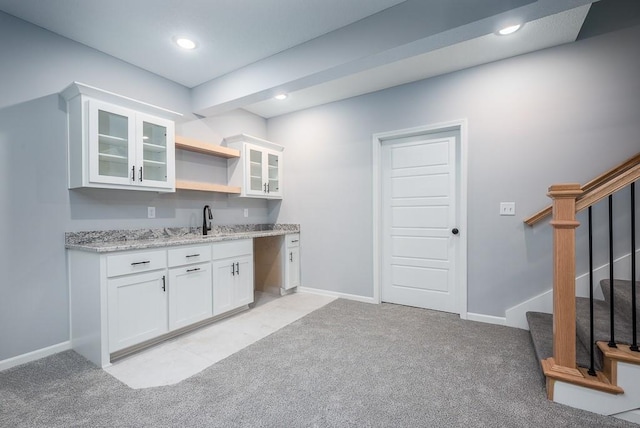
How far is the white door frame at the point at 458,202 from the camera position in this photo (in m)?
2.97

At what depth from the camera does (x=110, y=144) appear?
2.42m

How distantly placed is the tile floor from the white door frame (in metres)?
0.94

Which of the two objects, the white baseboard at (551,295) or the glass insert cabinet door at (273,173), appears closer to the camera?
the white baseboard at (551,295)

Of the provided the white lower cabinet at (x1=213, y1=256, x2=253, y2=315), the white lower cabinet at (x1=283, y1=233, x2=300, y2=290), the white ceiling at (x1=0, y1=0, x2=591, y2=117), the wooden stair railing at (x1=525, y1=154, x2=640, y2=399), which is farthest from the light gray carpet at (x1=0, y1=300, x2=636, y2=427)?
the white ceiling at (x1=0, y1=0, x2=591, y2=117)

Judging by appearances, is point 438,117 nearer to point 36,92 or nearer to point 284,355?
point 284,355

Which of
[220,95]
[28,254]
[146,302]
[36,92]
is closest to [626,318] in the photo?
[146,302]

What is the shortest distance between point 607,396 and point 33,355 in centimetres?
373

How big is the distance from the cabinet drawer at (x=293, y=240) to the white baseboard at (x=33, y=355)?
2.33 meters

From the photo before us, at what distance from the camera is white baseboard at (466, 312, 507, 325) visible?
111 inches

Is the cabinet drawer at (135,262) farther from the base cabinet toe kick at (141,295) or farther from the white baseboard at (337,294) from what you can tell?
the white baseboard at (337,294)

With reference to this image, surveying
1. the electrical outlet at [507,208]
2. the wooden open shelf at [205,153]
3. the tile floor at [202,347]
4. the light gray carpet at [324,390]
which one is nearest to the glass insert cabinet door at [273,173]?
the wooden open shelf at [205,153]

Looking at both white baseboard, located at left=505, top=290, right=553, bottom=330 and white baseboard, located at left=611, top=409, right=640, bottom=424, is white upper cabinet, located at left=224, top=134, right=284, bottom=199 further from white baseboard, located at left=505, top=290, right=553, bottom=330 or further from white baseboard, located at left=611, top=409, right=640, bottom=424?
white baseboard, located at left=611, top=409, right=640, bottom=424

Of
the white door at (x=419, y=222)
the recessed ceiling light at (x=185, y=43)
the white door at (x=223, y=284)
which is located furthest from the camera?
the white door at (x=419, y=222)

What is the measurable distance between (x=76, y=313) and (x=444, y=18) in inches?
137
